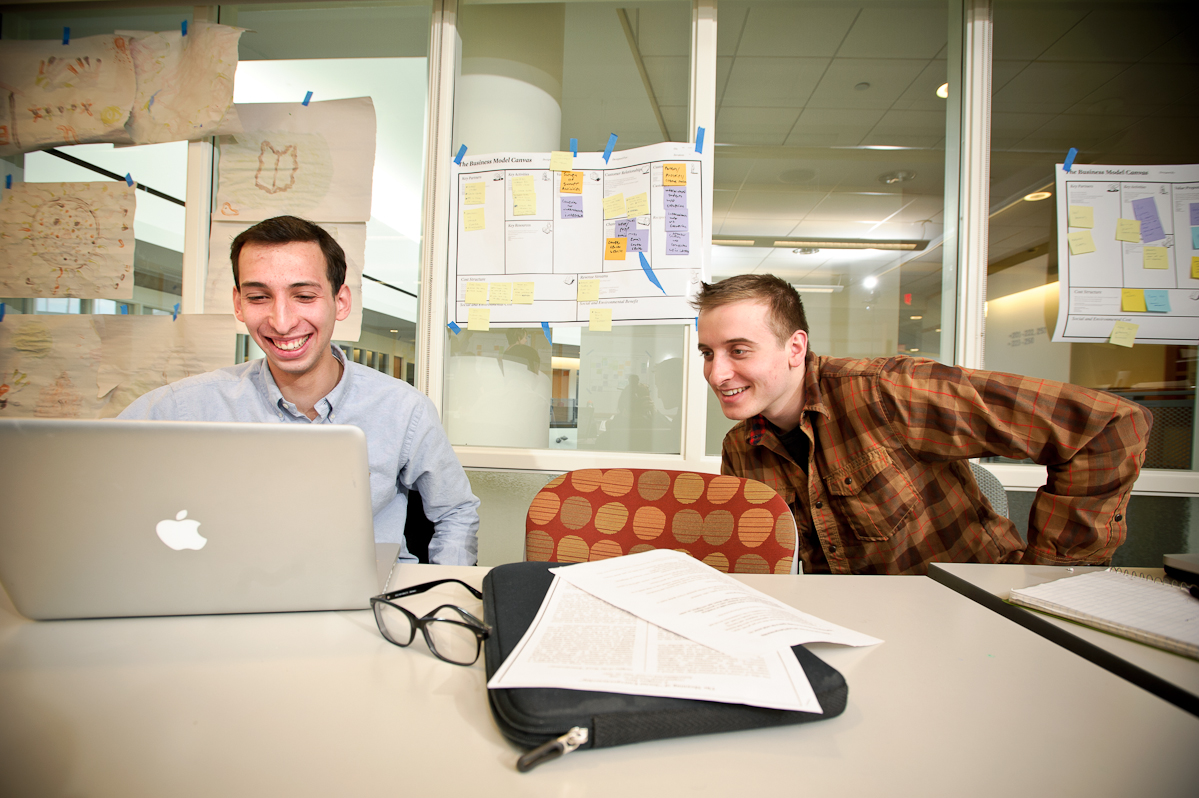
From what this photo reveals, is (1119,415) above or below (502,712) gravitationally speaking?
above

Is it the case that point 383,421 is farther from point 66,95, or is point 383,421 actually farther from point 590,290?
point 66,95

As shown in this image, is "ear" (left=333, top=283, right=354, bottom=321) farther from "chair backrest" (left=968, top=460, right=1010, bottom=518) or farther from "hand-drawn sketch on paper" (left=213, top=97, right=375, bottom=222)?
"chair backrest" (left=968, top=460, right=1010, bottom=518)

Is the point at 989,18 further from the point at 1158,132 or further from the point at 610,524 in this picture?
the point at 610,524

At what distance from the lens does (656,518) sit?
A: 1.08 meters

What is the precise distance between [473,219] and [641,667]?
195 cm

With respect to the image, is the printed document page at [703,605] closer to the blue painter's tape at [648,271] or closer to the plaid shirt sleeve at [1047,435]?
the plaid shirt sleeve at [1047,435]

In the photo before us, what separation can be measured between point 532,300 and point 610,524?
3.95 feet

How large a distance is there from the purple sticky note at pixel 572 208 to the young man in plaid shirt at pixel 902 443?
0.90 meters

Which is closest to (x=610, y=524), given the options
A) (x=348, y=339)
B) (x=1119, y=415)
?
(x=1119, y=415)

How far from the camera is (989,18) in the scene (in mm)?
1983

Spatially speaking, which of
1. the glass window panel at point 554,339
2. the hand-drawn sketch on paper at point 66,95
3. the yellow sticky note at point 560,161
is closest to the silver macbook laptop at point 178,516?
the glass window panel at point 554,339

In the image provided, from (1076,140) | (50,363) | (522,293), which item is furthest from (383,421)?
(1076,140)

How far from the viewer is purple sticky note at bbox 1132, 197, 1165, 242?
1.92 meters

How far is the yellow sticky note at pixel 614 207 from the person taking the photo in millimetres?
2029
